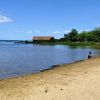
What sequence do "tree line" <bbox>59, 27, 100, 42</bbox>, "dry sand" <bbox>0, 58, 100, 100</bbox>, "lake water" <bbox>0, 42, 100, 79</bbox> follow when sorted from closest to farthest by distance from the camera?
"dry sand" <bbox>0, 58, 100, 100</bbox>
"lake water" <bbox>0, 42, 100, 79</bbox>
"tree line" <bbox>59, 27, 100, 42</bbox>

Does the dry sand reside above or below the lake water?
above

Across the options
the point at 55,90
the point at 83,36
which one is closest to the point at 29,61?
the point at 55,90

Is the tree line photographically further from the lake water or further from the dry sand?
the dry sand

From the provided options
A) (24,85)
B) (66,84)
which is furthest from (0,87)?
(66,84)

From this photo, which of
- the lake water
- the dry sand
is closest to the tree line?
the lake water

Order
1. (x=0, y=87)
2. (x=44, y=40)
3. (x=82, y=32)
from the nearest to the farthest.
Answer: (x=0, y=87) < (x=82, y=32) < (x=44, y=40)

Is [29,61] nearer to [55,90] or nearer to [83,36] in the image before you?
[55,90]

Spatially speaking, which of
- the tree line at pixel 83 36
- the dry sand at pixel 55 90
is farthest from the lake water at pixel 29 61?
the tree line at pixel 83 36

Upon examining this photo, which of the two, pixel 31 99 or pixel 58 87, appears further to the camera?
pixel 58 87

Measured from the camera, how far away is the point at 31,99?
9.99 m

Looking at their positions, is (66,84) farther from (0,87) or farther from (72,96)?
(0,87)

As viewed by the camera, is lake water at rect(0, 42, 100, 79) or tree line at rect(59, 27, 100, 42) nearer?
lake water at rect(0, 42, 100, 79)

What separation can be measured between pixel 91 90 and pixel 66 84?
4.97 ft

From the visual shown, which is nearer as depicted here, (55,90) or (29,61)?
(55,90)
